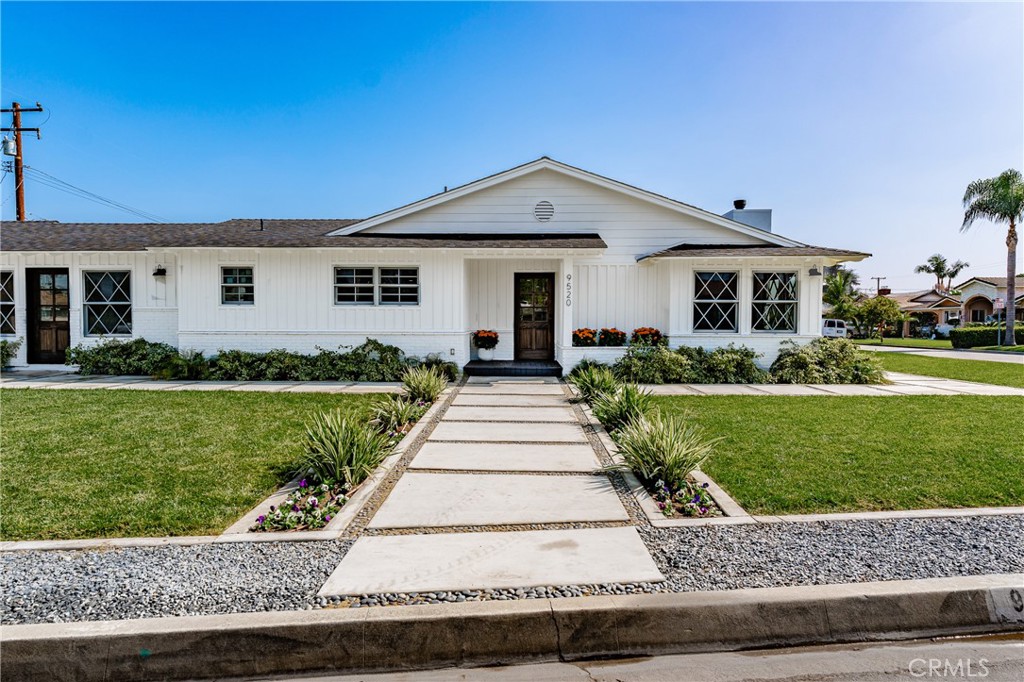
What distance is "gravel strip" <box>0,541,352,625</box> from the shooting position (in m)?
2.59

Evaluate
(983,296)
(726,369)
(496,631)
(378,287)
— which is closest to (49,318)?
(378,287)

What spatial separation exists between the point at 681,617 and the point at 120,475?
4931 mm

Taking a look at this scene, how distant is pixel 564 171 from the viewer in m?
12.6

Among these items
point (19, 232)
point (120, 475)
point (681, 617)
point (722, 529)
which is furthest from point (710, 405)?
point (19, 232)

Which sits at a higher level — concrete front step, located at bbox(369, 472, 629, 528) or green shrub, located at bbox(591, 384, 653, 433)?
green shrub, located at bbox(591, 384, 653, 433)

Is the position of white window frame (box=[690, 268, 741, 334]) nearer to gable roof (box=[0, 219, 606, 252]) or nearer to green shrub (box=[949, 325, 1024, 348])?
gable roof (box=[0, 219, 606, 252])

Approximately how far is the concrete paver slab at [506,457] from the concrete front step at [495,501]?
28cm

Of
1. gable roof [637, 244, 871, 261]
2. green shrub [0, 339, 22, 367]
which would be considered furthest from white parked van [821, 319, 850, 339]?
green shrub [0, 339, 22, 367]

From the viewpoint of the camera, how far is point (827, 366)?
11508mm

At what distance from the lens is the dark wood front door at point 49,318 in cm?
1259

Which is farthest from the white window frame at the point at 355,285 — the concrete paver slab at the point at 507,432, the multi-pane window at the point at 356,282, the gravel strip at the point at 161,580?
the gravel strip at the point at 161,580

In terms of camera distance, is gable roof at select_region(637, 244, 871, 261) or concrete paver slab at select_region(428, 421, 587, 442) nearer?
concrete paver slab at select_region(428, 421, 587, 442)

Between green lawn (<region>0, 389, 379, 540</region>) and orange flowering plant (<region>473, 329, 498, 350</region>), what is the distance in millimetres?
4741

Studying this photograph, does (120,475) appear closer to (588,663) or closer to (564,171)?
(588,663)
